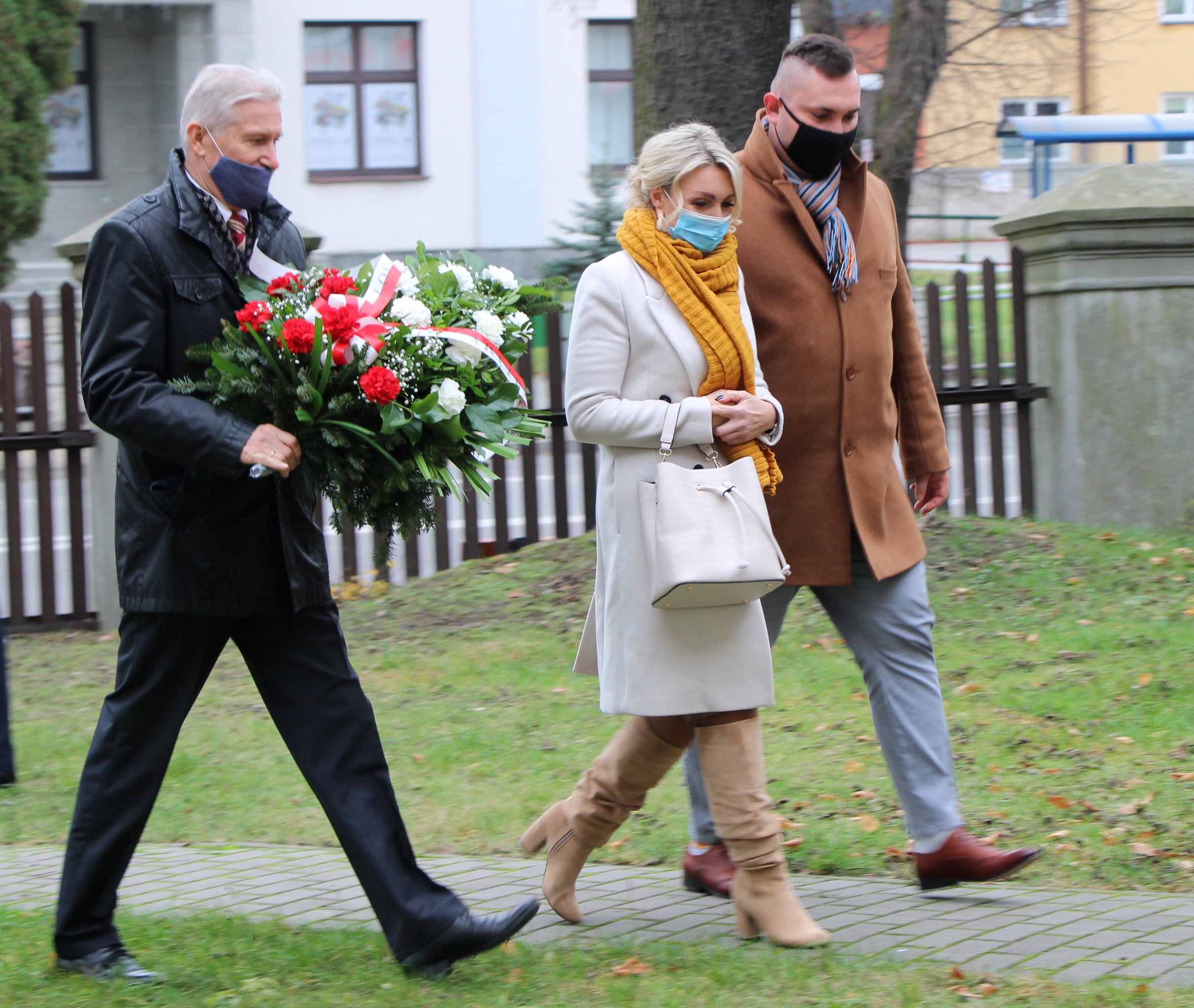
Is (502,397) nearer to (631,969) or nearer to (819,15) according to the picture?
(631,969)

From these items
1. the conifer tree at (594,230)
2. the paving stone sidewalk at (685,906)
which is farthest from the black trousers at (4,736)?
the conifer tree at (594,230)

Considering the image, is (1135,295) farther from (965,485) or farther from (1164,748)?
(1164,748)

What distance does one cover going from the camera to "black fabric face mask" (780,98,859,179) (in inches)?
157

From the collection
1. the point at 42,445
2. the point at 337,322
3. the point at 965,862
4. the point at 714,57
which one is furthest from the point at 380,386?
the point at 42,445

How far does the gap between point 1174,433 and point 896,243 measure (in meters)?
5.42

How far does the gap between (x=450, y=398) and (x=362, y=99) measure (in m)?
19.9

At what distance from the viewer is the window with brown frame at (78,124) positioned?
843 inches

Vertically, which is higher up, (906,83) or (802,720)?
(906,83)

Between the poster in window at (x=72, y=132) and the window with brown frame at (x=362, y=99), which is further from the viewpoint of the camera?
the window with brown frame at (x=362, y=99)

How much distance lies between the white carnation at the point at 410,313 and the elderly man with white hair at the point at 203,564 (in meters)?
0.37

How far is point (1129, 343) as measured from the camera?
8.96m

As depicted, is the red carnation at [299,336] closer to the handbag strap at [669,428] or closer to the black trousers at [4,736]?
the handbag strap at [669,428]

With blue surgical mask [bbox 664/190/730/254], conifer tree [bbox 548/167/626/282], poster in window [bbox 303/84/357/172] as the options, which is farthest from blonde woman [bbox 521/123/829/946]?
poster in window [bbox 303/84/357/172]

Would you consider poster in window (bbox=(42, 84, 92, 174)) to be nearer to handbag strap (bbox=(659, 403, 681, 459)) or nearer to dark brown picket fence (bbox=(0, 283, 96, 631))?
dark brown picket fence (bbox=(0, 283, 96, 631))
